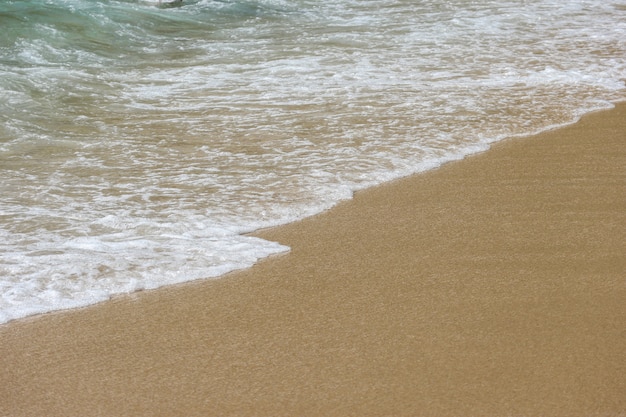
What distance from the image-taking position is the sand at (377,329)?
2881 millimetres

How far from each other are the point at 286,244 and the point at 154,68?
4.92m

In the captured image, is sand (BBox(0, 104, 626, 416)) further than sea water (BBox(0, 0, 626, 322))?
No

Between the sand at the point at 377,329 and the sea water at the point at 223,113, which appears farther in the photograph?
the sea water at the point at 223,113

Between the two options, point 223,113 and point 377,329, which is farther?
point 223,113

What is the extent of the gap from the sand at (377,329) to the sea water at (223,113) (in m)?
0.30

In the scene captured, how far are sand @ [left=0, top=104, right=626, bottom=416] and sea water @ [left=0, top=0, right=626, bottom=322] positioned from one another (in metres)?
0.30

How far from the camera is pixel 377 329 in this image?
3346mm

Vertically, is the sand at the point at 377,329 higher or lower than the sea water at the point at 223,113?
lower

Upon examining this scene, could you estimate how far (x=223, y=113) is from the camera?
663cm

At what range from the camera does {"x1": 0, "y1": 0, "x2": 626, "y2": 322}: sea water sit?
4.20 m

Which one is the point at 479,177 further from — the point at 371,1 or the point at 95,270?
the point at 371,1

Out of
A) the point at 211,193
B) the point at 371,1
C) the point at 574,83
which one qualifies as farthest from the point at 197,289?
the point at 371,1

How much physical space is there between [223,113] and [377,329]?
3592 mm

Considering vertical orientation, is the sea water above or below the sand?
above
